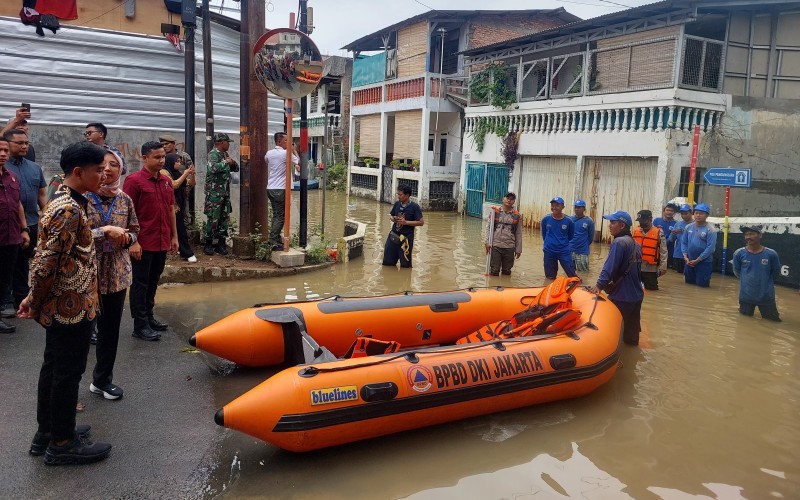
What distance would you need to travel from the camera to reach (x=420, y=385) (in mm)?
4023

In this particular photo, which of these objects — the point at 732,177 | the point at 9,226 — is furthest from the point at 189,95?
the point at 732,177

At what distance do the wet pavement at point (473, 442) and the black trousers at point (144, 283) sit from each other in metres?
0.25

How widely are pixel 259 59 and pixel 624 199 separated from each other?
371 inches

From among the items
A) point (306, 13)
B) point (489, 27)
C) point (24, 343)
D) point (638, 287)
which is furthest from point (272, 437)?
point (489, 27)

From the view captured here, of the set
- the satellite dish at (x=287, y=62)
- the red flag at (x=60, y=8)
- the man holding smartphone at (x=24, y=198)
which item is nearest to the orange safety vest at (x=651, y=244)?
the satellite dish at (x=287, y=62)

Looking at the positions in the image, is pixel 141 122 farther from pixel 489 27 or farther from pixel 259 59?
pixel 489 27

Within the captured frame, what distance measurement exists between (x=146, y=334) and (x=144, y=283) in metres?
0.53

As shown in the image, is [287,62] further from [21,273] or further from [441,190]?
[441,190]

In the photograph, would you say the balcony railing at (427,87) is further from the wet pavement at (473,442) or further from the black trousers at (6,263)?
the black trousers at (6,263)

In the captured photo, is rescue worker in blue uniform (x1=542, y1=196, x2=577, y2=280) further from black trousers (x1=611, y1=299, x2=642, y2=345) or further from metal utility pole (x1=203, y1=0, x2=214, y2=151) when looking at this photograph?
metal utility pole (x1=203, y1=0, x2=214, y2=151)

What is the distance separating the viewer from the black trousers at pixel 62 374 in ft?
10.5

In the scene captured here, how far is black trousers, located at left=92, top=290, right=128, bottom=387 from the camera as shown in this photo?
3945mm

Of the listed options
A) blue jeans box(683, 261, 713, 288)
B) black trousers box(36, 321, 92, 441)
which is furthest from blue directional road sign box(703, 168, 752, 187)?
black trousers box(36, 321, 92, 441)

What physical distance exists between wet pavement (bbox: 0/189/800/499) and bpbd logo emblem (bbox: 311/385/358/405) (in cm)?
41
